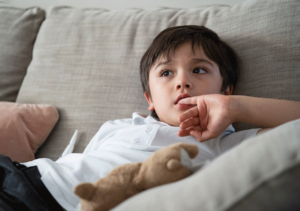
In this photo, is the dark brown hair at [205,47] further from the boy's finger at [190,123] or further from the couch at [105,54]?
the boy's finger at [190,123]

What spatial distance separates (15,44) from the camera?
1355 mm

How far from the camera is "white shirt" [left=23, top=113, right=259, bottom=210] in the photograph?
67 cm

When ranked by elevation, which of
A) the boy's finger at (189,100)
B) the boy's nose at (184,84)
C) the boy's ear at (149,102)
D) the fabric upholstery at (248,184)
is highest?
the fabric upholstery at (248,184)

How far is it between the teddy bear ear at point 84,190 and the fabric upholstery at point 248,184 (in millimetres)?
102

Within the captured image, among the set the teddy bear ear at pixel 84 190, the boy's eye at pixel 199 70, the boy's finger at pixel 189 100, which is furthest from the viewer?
the boy's eye at pixel 199 70

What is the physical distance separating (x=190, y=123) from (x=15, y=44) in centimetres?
115

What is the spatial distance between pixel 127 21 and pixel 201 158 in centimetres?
82

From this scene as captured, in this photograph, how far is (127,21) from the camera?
1243mm

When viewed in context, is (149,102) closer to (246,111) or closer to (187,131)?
(187,131)

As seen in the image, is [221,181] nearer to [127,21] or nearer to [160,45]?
[160,45]

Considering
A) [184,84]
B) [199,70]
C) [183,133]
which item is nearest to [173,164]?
[183,133]

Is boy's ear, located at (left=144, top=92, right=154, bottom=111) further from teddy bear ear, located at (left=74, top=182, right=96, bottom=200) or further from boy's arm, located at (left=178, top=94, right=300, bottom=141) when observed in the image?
teddy bear ear, located at (left=74, top=182, right=96, bottom=200)

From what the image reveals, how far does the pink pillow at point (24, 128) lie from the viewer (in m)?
0.96

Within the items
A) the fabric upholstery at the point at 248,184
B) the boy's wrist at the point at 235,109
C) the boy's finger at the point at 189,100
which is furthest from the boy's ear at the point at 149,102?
the fabric upholstery at the point at 248,184
